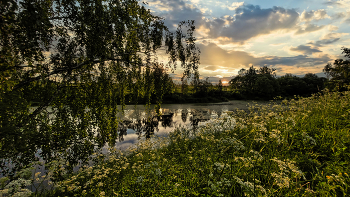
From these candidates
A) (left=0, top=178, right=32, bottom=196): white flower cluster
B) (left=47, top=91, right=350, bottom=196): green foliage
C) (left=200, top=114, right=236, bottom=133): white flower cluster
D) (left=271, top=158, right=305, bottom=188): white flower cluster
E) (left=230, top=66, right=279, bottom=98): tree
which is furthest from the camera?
(left=230, top=66, right=279, bottom=98): tree

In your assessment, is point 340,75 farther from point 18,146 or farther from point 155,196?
point 18,146

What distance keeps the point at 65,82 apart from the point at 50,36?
1.09 metres

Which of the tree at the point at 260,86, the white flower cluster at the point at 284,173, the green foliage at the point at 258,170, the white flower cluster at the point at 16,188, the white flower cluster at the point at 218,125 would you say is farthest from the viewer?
the tree at the point at 260,86

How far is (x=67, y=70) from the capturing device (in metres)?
3.53

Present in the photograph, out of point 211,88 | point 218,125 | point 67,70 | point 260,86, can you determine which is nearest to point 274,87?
point 260,86

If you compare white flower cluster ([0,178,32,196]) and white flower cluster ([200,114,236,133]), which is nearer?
white flower cluster ([0,178,32,196])

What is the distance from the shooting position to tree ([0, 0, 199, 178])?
2521 millimetres

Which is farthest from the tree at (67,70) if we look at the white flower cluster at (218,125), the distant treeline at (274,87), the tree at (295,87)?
the tree at (295,87)

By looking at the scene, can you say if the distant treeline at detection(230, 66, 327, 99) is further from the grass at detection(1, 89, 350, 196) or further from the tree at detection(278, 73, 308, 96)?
the grass at detection(1, 89, 350, 196)

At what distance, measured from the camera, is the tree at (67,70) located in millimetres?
2521

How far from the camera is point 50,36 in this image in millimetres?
3064

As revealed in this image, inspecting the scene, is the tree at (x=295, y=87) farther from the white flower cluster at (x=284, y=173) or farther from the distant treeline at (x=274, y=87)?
the white flower cluster at (x=284, y=173)

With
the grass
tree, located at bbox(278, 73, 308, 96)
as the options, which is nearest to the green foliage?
the grass

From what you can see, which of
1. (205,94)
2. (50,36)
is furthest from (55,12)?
(205,94)
